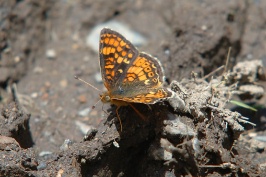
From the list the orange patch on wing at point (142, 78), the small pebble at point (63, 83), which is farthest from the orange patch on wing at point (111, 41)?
the small pebble at point (63, 83)

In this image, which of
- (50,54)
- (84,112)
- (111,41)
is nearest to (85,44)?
(50,54)

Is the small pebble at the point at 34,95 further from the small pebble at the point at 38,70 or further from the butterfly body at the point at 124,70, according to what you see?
the butterfly body at the point at 124,70

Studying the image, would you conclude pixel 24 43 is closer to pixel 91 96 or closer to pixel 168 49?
pixel 91 96

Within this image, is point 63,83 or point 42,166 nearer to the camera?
point 42,166

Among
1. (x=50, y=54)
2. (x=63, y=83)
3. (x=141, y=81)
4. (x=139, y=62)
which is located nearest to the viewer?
(x=141, y=81)

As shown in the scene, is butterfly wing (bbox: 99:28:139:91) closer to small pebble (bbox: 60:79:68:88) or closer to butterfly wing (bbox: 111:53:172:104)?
butterfly wing (bbox: 111:53:172:104)

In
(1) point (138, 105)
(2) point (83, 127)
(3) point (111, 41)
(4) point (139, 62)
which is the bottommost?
(2) point (83, 127)

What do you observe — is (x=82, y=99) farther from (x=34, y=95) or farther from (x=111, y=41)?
(x=111, y=41)
